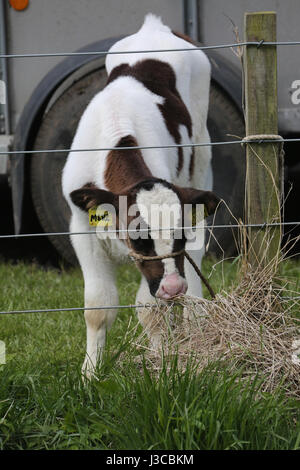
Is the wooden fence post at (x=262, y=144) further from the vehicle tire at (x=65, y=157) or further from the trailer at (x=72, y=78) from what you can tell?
the vehicle tire at (x=65, y=157)

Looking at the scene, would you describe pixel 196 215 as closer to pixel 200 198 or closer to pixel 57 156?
pixel 200 198

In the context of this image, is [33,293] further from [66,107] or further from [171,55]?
[171,55]

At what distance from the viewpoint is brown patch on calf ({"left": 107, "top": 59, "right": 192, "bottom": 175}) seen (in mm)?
4422

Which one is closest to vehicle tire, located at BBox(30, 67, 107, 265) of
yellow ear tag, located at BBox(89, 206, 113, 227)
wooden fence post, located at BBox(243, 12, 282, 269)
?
yellow ear tag, located at BBox(89, 206, 113, 227)

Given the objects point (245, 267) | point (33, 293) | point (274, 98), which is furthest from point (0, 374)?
point (33, 293)

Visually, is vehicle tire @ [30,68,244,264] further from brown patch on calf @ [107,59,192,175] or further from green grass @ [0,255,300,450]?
green grass @ [0,255,300,450]

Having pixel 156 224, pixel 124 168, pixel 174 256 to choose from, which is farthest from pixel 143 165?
pixel 174 256

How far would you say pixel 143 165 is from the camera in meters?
3.79

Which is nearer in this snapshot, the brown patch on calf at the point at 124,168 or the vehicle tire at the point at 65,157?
the brown patch on calf at the point at 124,168

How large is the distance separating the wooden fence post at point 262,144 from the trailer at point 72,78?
7.85 ft

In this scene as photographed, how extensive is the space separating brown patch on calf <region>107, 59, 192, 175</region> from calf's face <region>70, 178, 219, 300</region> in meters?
0.93

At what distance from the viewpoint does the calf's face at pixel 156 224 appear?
3.45 metres

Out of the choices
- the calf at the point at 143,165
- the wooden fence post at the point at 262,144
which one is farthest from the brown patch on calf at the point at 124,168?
the wooden fence post at the point at 262,144

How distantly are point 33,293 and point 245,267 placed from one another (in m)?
2.37
